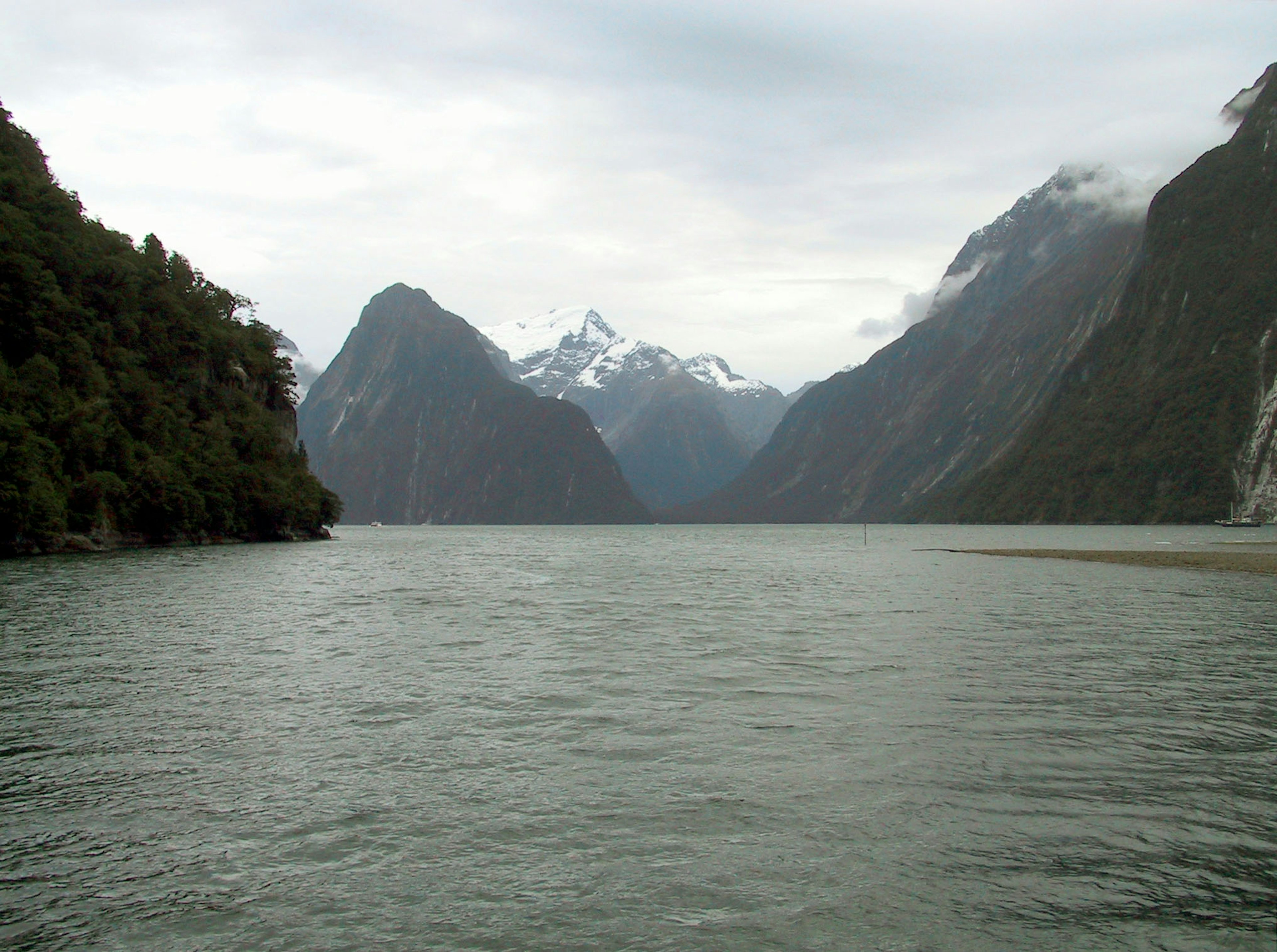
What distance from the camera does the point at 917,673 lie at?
2486cm

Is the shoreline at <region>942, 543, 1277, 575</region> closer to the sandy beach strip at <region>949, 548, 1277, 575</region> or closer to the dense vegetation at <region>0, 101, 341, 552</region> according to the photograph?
the sandy beach strip at <region>949, 548, 1277, 575</region>

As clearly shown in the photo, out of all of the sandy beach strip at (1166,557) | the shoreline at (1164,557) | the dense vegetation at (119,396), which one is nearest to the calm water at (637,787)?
the sandy beach strip at (1166,557)

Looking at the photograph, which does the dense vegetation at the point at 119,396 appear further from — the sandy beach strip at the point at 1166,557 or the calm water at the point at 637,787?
the sandy beach strip at the point at 1166,557

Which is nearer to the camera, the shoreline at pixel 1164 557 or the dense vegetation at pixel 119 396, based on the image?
the shoreline at pixel 1164 557

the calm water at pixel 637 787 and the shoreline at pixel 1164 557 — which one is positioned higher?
the shoreline at pixel 1164 557

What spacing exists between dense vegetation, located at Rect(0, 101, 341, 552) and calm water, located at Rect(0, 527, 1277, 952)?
52.5 m

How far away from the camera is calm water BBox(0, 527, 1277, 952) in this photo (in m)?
10.0

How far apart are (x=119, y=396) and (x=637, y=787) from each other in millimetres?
100283

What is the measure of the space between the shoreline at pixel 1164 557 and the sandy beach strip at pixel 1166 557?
0.09ft

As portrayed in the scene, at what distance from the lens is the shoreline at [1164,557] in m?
64.4

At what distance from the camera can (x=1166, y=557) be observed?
7875 centimetres

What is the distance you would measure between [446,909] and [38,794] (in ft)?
26.3

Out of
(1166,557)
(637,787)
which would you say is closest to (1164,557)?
(1166,557)

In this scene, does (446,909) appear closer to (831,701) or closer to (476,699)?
(476,699)
